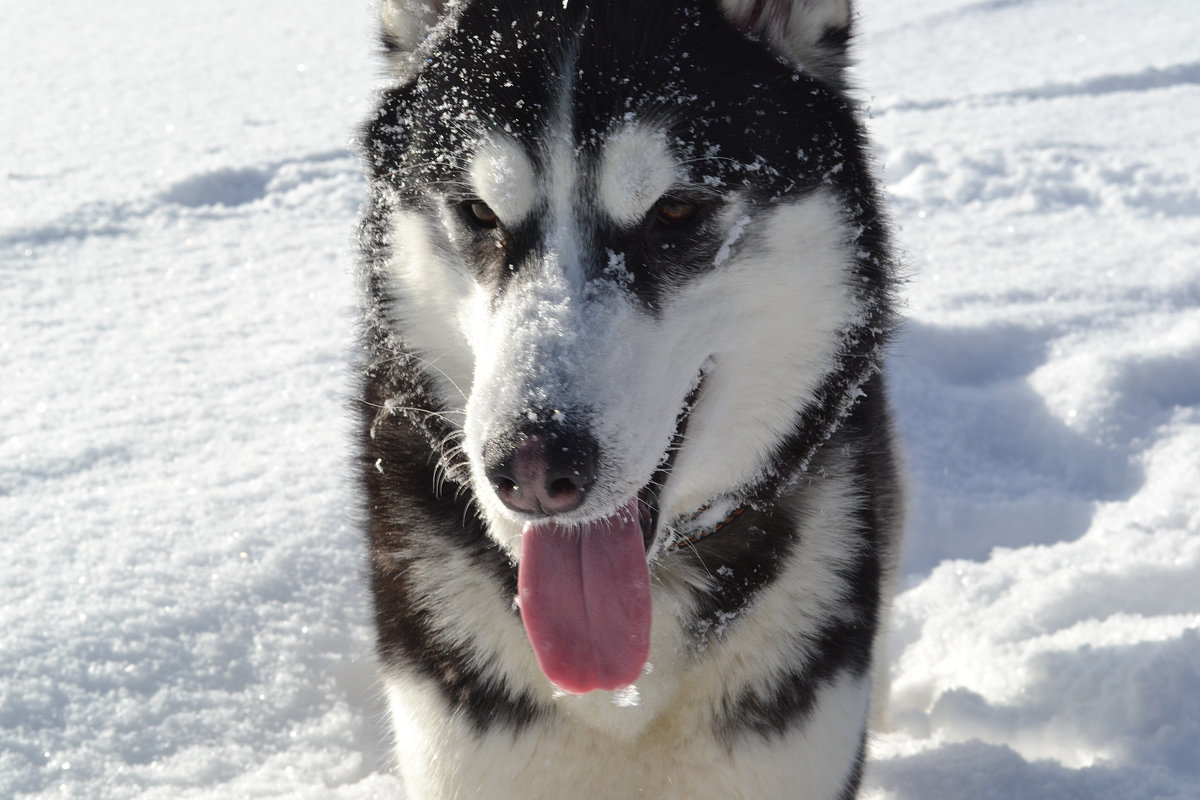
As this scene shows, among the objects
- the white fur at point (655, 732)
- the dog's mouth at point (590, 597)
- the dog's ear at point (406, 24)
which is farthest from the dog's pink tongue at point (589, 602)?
the dog's ear at point (406, 24)

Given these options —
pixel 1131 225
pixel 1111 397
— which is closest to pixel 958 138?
pixel 1131 225

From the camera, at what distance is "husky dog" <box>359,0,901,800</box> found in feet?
4.94

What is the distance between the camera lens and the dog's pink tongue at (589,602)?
1.54 meters

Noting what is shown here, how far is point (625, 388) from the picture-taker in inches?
54.9

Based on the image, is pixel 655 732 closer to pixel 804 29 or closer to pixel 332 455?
pixel 804 29

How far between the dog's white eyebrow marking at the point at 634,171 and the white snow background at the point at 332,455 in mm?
752

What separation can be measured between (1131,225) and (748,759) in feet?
14.4

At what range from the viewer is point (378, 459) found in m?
1.92

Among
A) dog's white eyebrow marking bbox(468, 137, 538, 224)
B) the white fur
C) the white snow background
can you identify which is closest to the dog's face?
dog's white eyebrow marking bbox(468, 137, 538, 224)

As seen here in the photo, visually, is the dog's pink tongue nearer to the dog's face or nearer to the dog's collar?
the dog's face

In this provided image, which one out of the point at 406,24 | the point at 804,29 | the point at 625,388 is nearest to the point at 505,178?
the point at 625,388

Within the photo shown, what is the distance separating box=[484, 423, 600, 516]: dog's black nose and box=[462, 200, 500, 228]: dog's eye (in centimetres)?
44

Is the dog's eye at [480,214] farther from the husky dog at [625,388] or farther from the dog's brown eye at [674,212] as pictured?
the dog's brown eye at [674,212]

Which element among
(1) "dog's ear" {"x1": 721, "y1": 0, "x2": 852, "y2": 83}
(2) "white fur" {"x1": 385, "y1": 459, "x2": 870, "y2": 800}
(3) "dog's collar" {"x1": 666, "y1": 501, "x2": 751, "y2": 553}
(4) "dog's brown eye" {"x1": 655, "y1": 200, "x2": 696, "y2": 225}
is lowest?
(2) "white fur" {"x1": 385, "y1": 459, "x2": 870, "y2": 800}
